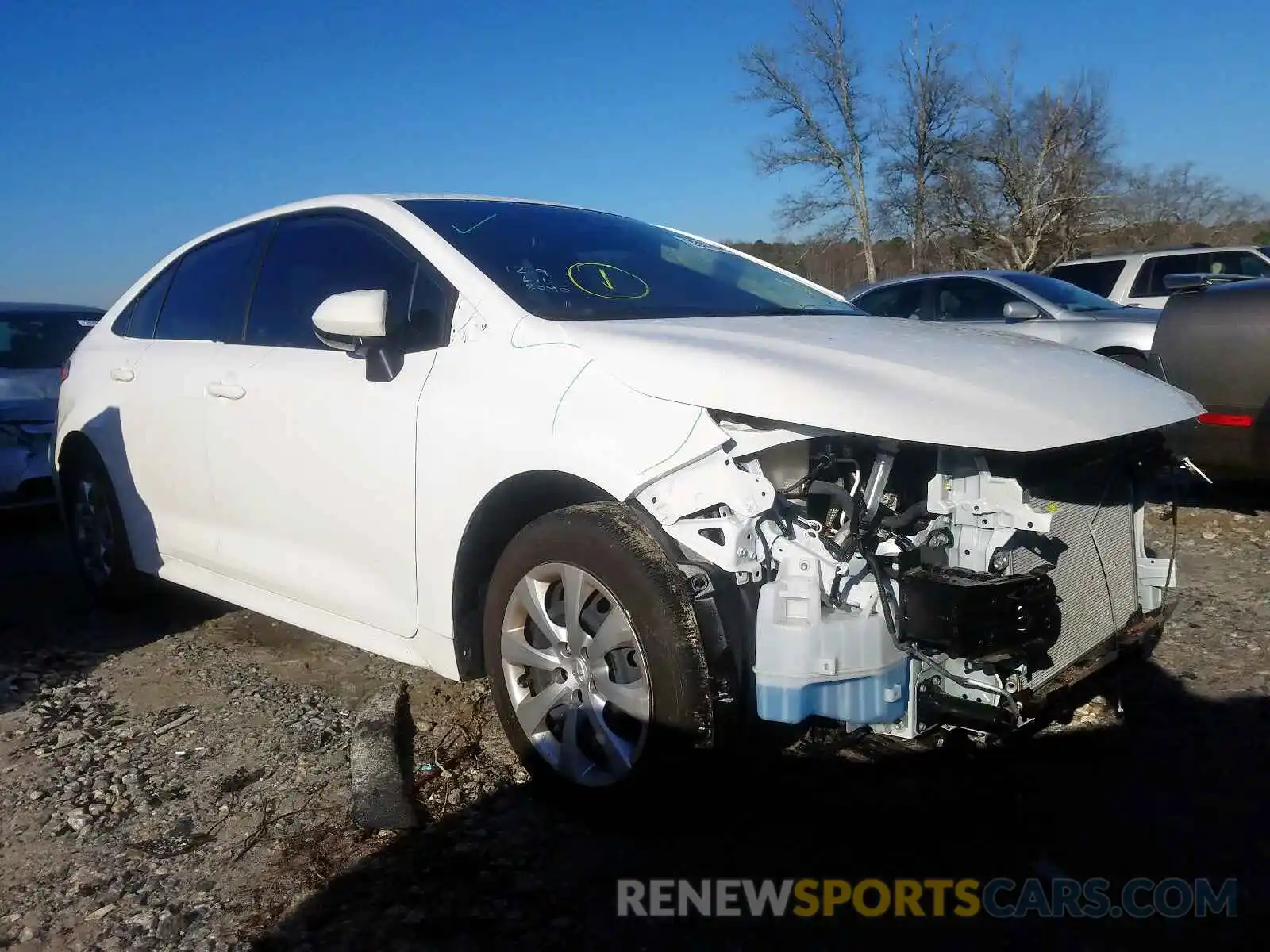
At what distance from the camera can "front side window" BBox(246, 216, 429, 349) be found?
127 inches

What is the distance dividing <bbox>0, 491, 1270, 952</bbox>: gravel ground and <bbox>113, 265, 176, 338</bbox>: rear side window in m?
1.59

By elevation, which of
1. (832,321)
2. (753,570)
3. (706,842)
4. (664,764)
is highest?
(832,321)

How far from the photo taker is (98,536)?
15.7 ft

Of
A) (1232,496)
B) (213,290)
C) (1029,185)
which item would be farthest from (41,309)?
A: (1029,185)

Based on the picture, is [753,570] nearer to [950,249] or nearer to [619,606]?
[619,606]

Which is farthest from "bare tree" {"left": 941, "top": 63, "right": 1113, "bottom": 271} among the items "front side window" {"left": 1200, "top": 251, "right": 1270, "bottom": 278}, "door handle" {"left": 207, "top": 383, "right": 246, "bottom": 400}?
"door handle" {"left": 207, "top": 383, "right": 246, "bottom": 400}

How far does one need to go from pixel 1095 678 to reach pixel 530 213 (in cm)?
240

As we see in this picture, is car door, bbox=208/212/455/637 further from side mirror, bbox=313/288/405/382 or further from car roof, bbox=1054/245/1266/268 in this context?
car roof, bbox=1054/245/1266/268

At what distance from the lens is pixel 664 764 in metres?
2.45

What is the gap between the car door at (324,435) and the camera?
307cm

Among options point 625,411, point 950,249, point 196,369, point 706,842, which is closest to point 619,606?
point 625,411

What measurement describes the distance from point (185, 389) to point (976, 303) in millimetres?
7402

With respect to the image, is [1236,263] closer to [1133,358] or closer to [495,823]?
[1133,358]

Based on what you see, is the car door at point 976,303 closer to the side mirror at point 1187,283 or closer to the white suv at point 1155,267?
the white suv at point 1155,267
